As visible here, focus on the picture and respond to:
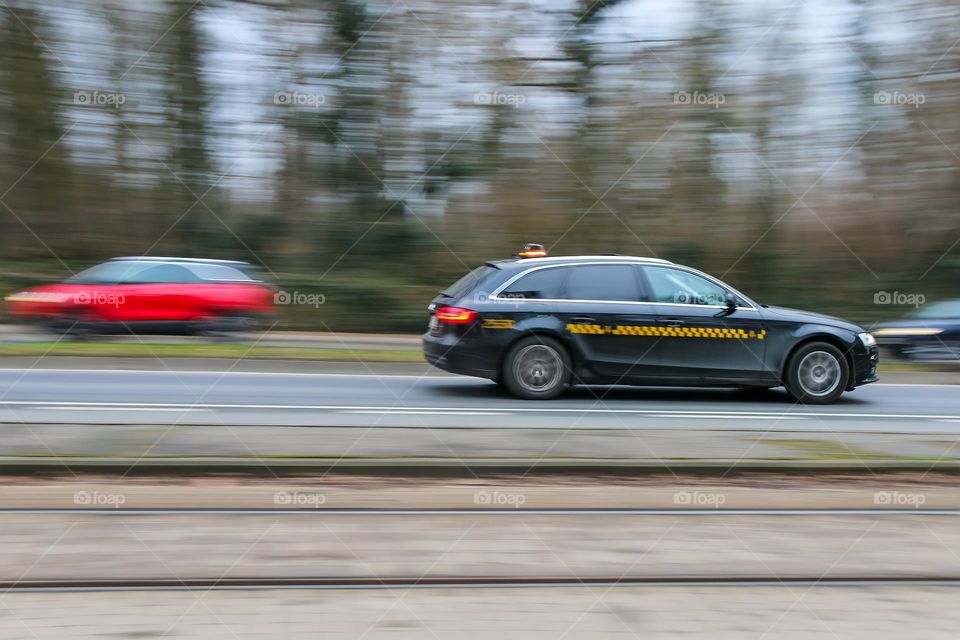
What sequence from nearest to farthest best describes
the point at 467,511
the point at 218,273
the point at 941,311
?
the point at 467,511 < the point at 218,273 < the point at 941,311

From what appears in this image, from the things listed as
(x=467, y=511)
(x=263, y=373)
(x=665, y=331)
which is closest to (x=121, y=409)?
(x=263, y=373)

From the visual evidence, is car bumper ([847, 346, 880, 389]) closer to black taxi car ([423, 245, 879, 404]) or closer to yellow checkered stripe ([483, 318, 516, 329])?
black taxi car ([423, 245, 879, 404])

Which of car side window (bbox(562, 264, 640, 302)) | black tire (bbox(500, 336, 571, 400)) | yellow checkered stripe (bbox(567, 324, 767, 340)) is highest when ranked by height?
car side window (bbox(562, 264, 640, 302))

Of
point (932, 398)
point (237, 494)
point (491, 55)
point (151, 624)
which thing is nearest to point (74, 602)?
point (151, 624)

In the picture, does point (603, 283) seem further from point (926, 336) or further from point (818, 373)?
point (926, 336)

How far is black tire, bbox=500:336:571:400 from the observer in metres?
10.0

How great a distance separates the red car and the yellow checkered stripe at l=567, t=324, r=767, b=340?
8.16 m

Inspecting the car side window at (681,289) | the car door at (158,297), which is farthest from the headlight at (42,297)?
the car side window at (681,289)

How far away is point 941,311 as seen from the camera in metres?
16.3

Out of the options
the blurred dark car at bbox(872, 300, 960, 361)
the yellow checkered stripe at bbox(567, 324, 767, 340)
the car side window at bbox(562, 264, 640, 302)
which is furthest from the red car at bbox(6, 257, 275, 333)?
the blurred dark car at bbox(872, 300, 960, 361)

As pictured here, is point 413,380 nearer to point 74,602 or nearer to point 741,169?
point 74,602

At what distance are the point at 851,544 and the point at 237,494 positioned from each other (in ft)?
12.0

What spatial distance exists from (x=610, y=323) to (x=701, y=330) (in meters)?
1.03

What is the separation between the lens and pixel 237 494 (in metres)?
5.73
